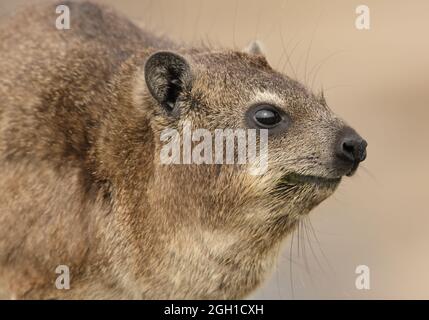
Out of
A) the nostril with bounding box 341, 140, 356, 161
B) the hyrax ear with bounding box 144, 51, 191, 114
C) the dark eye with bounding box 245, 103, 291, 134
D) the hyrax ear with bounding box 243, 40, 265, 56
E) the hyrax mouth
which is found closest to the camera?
the nostril with bounding box 341, 140, 356, 161

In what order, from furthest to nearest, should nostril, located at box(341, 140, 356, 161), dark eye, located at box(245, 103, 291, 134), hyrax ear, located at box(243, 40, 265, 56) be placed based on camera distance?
hyrax ear, located at box(243, 40, 265, 56), dark eye, located at box(245, 103, 291, 134), nostril, located at box(341, 140, 356, 161)

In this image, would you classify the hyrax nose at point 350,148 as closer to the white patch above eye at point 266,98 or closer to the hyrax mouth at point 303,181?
the hyrax mouth at point 303,181

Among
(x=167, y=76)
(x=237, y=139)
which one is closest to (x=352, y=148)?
(x=237, y=139)

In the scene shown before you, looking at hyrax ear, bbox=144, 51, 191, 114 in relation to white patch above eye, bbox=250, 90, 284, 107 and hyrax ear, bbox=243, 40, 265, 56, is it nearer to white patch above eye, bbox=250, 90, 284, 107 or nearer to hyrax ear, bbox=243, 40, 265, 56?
white patch above eye, bbox=250, 90, 284, 107

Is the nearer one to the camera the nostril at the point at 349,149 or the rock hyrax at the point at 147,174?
the nostril at the point at 349,149

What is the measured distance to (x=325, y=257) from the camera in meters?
12.8

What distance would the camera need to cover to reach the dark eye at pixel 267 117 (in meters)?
7.91

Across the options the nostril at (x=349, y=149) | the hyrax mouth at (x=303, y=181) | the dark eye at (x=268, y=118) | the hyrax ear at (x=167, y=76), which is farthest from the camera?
the hyrax ear at (x=167, y=76)

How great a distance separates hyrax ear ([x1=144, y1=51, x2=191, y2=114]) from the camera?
811 cm

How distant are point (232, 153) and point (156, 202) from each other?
0.82 m

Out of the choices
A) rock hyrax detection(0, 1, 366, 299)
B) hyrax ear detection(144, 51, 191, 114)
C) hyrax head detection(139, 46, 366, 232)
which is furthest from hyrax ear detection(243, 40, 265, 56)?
hyrax ear detection(144, 51, 191, 114)

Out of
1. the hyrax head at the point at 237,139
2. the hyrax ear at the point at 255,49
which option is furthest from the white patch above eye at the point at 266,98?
the hyrax ear at the point at 255,49

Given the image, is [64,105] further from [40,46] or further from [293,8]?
[293,8]

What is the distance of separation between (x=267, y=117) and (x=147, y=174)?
114 centimetres
